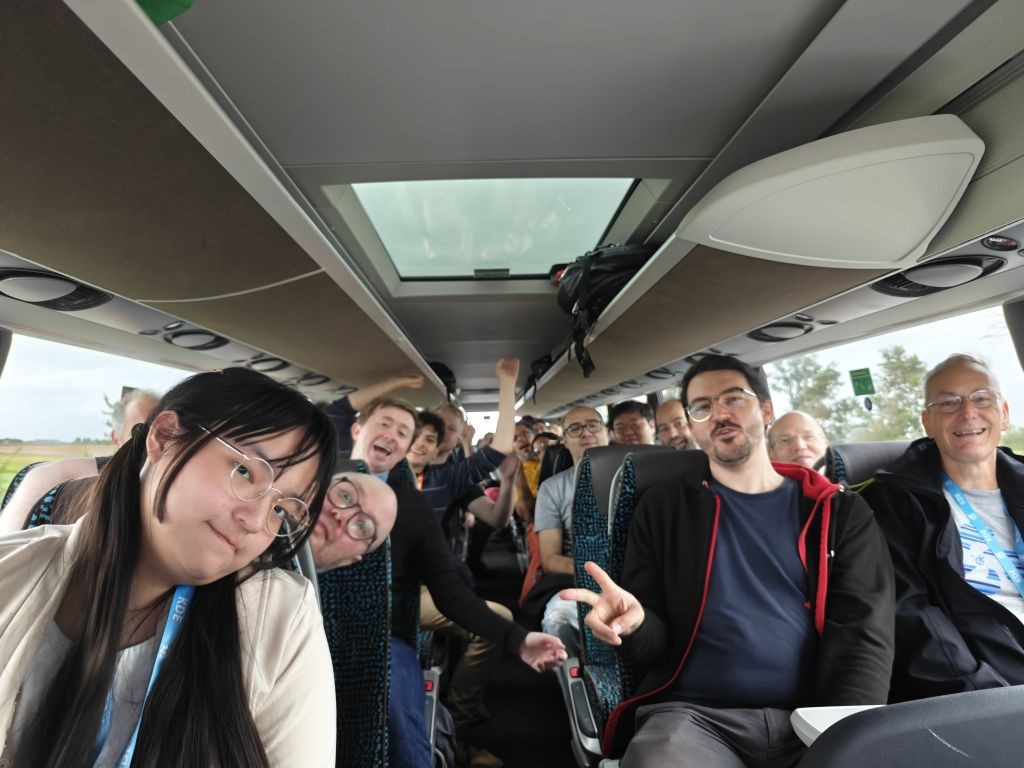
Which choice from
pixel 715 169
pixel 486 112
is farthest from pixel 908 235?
pixel 486 112

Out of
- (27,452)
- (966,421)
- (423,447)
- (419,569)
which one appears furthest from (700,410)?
(27,452)

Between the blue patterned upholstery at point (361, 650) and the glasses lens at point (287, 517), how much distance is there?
54cm

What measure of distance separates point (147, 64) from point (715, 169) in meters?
2.01

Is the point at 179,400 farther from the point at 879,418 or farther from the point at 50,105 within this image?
the point at 879,418

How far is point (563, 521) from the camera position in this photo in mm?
3725

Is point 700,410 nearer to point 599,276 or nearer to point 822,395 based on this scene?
point 599,276

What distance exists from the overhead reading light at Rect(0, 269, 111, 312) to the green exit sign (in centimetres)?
455

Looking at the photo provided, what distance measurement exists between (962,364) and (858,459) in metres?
0.68

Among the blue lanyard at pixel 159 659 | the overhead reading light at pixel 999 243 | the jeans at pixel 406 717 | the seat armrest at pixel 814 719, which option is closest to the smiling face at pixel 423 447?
the jeans at pixel 406 717

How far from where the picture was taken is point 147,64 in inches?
34.4

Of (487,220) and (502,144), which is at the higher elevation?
(487,220)

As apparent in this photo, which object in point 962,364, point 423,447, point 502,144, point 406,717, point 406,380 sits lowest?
point 406,717

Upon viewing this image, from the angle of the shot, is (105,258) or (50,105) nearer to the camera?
(50,105)

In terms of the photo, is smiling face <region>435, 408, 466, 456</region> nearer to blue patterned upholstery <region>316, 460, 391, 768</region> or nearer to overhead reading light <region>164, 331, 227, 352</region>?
overhead reading light <region>164, 331, 227, 352</region>
